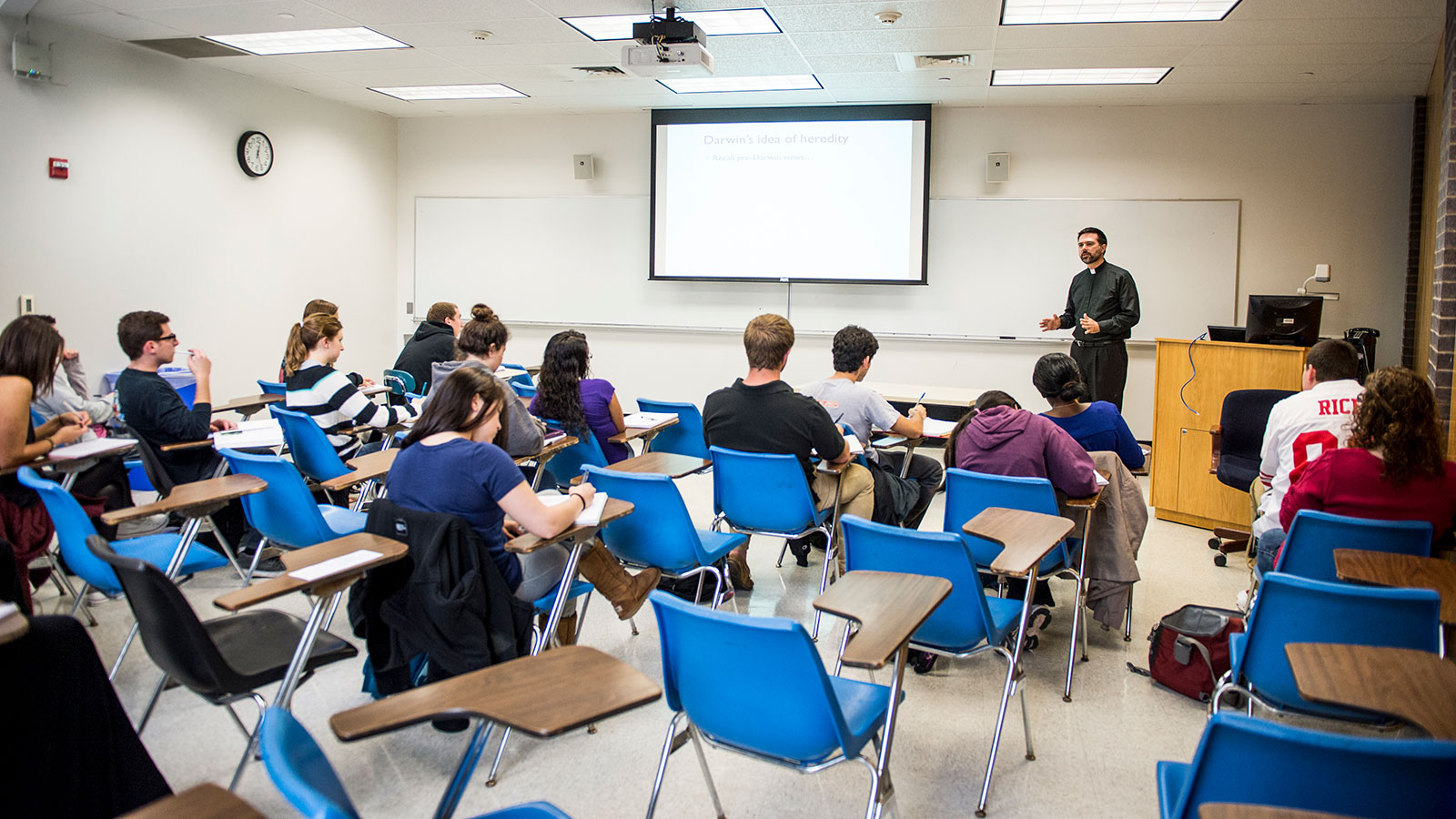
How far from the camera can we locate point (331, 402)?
170 inches

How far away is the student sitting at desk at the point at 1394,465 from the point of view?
9.37 ft

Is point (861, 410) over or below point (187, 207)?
below

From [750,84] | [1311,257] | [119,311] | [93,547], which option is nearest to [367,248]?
[119,311]

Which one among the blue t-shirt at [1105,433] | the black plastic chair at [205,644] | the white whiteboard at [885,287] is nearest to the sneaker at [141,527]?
the black plastic chair at [205,644]

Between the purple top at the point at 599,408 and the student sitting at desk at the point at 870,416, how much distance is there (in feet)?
3.05

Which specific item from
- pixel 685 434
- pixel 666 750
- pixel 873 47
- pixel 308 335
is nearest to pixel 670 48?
pixel 873 47

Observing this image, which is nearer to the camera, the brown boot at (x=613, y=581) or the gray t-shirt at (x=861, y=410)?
the brown boot at (x=613, y=581)

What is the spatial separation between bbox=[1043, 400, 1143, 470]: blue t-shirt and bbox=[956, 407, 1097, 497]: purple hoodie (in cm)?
43

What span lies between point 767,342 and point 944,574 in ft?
4.71

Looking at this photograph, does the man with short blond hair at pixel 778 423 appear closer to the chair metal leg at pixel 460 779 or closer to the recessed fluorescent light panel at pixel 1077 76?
the chair metal leg at pixel 460 779

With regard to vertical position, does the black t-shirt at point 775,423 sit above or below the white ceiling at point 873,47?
below

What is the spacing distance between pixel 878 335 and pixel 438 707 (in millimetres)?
7104

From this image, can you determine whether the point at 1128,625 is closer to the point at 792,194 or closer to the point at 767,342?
the point at 767,342

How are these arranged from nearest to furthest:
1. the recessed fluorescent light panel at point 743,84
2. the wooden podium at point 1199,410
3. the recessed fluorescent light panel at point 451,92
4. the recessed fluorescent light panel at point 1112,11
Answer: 1. the recessed fluorescent light panel at point 1112,11
2. the wooden podium at point 1199,410
3. the recessed fluorescent light panel at point 743,84
4. the recessed fluorescent light panel at point 451,92
